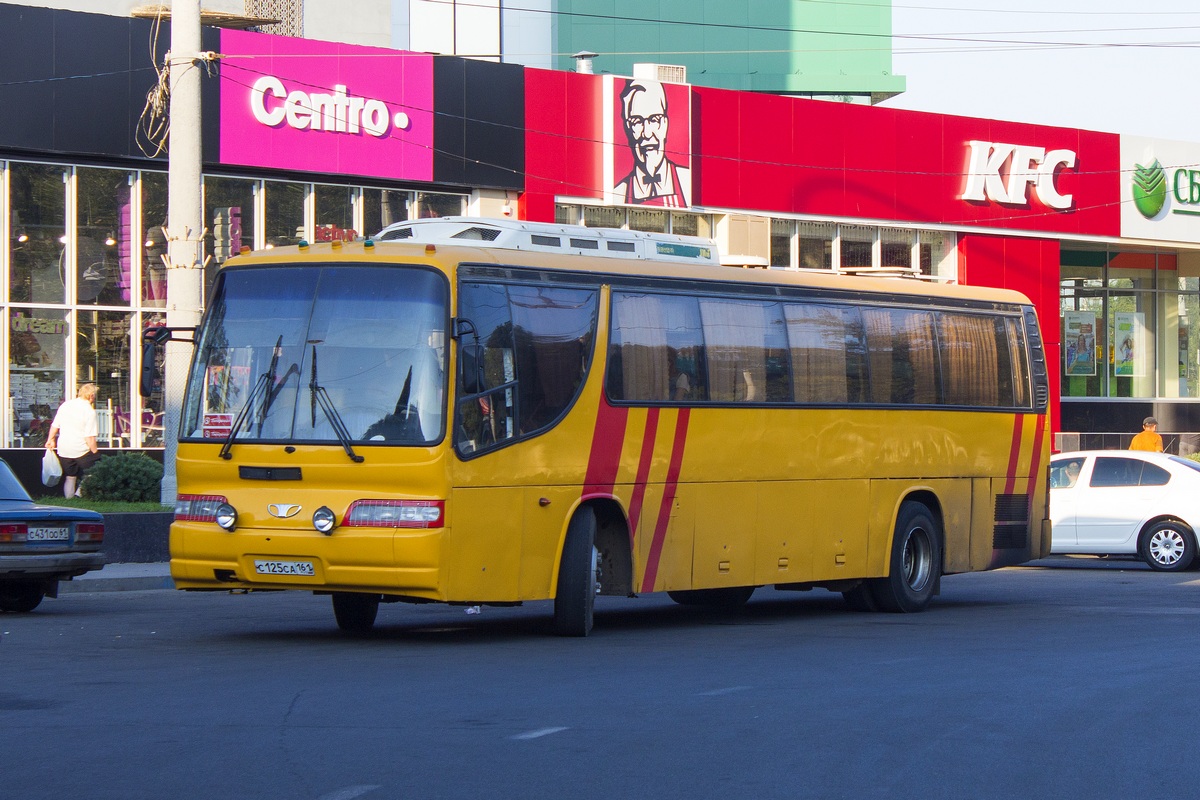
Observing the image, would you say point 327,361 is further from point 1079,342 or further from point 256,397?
point 1079,342

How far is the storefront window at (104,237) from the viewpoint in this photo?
24.8 m

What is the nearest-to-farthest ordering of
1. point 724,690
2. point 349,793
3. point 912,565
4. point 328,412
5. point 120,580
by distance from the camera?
1. point 349,793
2. point 724,690
3. point 328,412
4. point 912,565
5. point 120,580

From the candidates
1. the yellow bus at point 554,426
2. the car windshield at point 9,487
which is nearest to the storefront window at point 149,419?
the car windshield at point 9,487

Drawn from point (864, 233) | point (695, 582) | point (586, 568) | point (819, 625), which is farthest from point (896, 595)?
point (864, 233)

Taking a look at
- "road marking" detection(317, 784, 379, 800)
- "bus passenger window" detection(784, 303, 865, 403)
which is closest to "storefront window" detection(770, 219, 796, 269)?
"bus passenger window" detection(784, 303, 865, 403)

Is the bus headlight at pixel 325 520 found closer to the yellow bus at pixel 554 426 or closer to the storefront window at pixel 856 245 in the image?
the yellow bus at pixel 554 426

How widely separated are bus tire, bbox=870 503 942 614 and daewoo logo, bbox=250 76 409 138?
13693 mm

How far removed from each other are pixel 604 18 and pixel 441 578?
52.8 m

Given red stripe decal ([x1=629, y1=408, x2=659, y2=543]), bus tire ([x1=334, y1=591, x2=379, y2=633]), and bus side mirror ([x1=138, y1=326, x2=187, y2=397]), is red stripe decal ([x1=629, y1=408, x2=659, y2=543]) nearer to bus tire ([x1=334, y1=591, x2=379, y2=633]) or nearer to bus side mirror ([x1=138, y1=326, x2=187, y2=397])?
bus tire ([x1=334, y1=591, x2=379, y2=633])

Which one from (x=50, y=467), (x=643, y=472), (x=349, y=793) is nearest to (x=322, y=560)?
(x=643, y=472)

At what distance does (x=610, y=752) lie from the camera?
7883 mm

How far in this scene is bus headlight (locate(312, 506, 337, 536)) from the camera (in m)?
11.6

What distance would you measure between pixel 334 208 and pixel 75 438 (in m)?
7.05

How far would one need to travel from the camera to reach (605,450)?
42.5 feet
